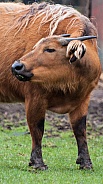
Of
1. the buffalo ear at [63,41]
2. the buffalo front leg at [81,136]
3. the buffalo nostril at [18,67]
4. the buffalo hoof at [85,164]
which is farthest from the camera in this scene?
the buffalo front leg at [81,136]

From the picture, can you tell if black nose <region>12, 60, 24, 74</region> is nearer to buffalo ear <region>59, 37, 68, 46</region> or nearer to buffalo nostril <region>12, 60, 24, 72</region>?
buffalo nostril <region>12, 60, 24, 72</region>

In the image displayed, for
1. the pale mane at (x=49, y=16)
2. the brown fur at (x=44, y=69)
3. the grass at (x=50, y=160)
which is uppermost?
the pale mane at (x=49, y=16)

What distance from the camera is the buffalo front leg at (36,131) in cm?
869

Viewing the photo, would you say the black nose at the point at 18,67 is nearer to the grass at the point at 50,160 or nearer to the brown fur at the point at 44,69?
the brown fur at the point at 44,69

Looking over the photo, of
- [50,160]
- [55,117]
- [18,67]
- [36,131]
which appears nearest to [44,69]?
[18,67]

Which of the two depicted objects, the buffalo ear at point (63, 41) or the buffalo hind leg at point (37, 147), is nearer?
the buffalo ear at point (63, 41)

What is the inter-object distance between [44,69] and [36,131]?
37.4 inches

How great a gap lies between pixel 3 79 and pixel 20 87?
1.18 ft

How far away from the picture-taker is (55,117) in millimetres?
13828

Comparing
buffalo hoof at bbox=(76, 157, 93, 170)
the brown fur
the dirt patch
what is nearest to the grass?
buffalo hoof at bbox=(76, 157, 93, 170)

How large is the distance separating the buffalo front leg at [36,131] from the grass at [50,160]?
0.43 feet

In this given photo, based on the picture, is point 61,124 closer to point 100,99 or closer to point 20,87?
point 100,99

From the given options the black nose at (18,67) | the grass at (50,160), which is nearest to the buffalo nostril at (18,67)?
the black nose at (18,67)

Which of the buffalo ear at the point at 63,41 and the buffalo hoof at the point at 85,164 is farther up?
the buffalo ear at the point at 63,41
